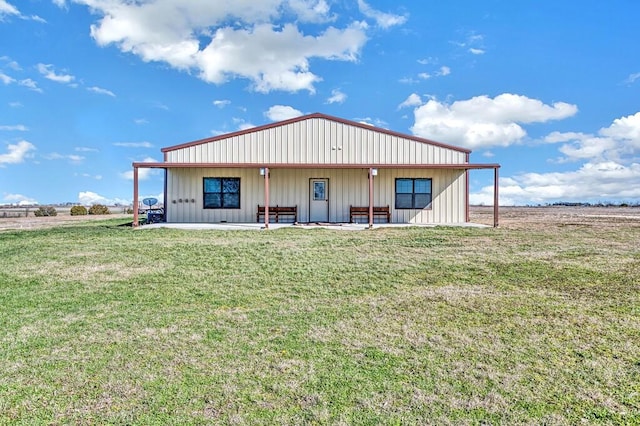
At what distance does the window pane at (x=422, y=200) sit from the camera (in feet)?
56.1

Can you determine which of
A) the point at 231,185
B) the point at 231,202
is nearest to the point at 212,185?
the point at 231,185

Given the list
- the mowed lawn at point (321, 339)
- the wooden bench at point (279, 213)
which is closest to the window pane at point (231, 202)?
the wooden bench at point (279, 213)

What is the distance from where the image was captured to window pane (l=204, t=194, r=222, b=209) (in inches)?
666

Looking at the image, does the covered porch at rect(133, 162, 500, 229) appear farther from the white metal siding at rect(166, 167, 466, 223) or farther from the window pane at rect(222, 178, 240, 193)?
the window pane at rect(222, 178, 240, 193)

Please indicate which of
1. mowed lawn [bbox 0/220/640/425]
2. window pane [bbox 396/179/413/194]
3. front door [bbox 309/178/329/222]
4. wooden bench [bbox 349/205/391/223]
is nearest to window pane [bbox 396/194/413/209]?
window pane [bbox 396/179/413/194]

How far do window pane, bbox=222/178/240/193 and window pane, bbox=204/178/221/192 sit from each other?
211 mm

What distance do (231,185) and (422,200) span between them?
7707 mm

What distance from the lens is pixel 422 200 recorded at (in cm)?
1711

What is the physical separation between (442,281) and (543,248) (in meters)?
4.38

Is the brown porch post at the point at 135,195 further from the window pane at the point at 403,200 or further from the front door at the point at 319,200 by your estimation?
the window pane at the point at 403,200

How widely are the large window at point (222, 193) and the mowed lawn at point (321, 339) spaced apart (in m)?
8.60

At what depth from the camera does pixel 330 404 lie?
2.91 metres

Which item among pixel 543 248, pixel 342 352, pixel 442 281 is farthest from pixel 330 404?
pixel 543 248

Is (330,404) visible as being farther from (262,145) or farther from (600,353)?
(262,145)
